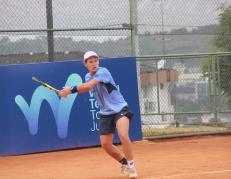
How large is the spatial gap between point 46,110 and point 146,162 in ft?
9.20

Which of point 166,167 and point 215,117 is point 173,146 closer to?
point 215,117

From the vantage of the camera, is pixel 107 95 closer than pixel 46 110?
Yes

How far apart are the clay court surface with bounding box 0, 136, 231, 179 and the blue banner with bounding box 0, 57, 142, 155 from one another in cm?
25

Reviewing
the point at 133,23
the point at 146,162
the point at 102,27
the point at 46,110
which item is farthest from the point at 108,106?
the point at 133,23

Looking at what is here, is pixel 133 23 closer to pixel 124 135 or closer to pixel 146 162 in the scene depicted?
pixel 146 162

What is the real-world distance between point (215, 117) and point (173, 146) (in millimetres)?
1952

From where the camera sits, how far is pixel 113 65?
39.6 feet

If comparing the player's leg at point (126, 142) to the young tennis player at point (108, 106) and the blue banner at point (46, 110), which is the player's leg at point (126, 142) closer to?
the young tennis player at point (108, 106)

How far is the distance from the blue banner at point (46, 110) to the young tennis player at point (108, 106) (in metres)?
3.74

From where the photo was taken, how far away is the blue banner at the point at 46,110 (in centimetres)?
1143

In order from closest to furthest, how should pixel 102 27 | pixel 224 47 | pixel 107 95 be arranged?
pixel 107 95 → pixel 102 27 → pixel 224 47

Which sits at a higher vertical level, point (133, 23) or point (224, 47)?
point (133, 23)

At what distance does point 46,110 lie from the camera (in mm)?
11602

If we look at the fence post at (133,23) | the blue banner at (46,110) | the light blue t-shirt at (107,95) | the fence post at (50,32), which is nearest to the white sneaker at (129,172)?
the light blue t-shirt at (107,95)
